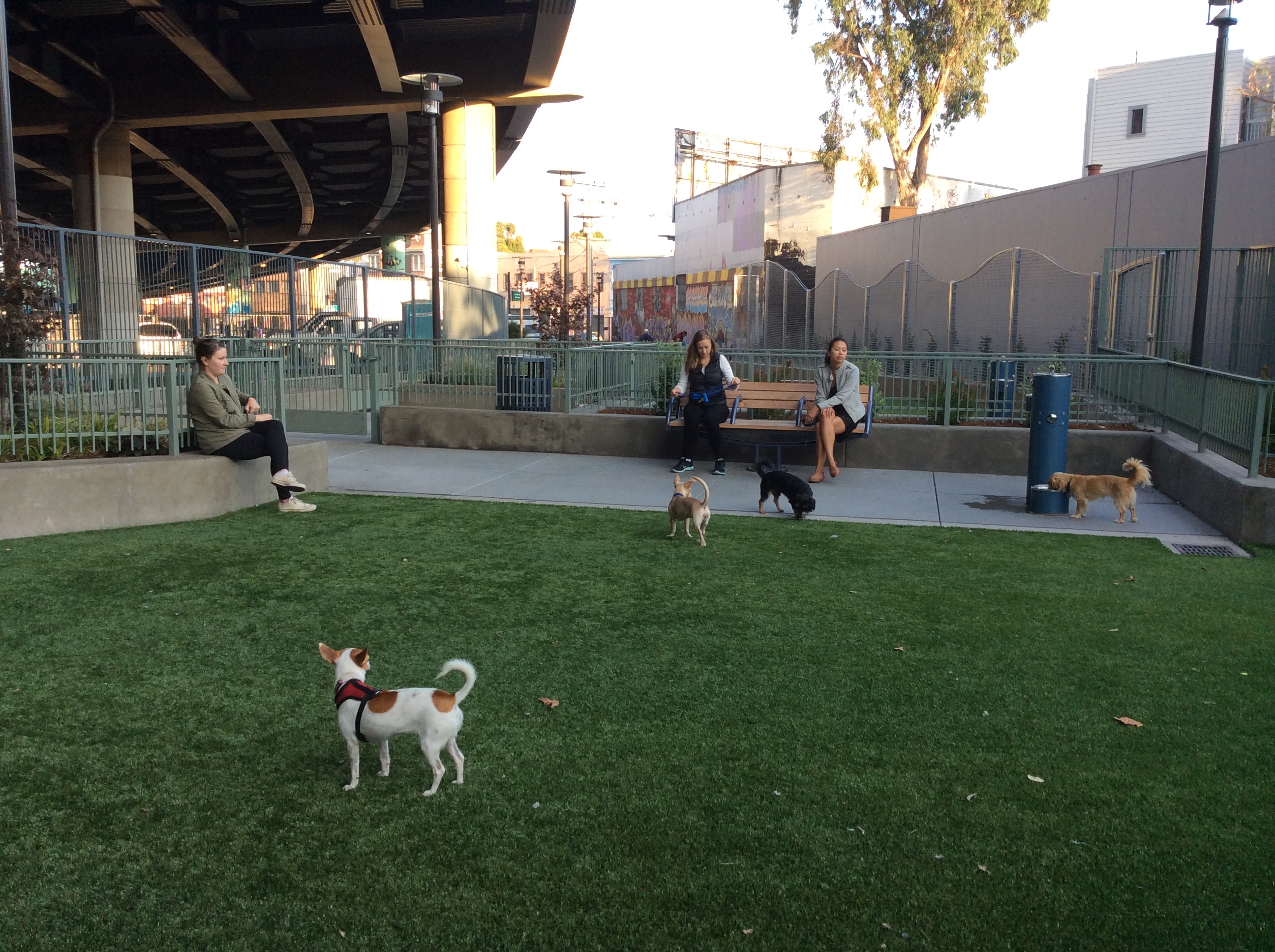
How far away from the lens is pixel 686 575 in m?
7.05

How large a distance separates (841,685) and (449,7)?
23.4 metres

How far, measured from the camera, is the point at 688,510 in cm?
787

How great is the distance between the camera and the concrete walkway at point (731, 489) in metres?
9.01

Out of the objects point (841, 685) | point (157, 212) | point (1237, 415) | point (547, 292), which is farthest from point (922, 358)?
point (157, 212)

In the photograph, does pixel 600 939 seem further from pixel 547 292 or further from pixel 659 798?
pixel 547 292

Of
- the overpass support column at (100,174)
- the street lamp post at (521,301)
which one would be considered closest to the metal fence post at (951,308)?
the street lamp post at (521,301)

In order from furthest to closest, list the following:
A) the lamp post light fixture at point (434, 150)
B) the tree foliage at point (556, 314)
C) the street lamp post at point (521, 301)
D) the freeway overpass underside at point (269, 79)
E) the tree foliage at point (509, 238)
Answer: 1. the tree foliage at point (509, 238)
2. the street lamp post at point (521, 301)
3. the freeway overpass underside at point (269, 79)
4. the tree foliage at point (556, 314)
5. the lamp post light fixture at point (434, 150)

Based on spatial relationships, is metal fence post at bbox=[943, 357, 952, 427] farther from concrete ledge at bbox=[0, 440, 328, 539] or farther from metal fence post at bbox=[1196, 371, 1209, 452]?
concrete ledge at bbox=[0, 440, 328, 539]

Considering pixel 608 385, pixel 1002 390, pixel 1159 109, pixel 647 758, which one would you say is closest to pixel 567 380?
pixel 608 385

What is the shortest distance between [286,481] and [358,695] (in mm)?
5419

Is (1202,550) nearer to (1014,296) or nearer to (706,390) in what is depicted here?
(706,390)

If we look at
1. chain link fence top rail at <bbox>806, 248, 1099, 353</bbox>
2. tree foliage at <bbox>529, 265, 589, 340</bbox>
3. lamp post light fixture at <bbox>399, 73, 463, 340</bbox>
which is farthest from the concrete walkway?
tree foliage at <bbox>529, 265, 589, 340</bbox>

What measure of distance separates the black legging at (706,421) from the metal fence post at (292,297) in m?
9.64

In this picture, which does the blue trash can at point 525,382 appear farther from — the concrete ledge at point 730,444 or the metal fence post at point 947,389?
the metal fence post at point 947,389
